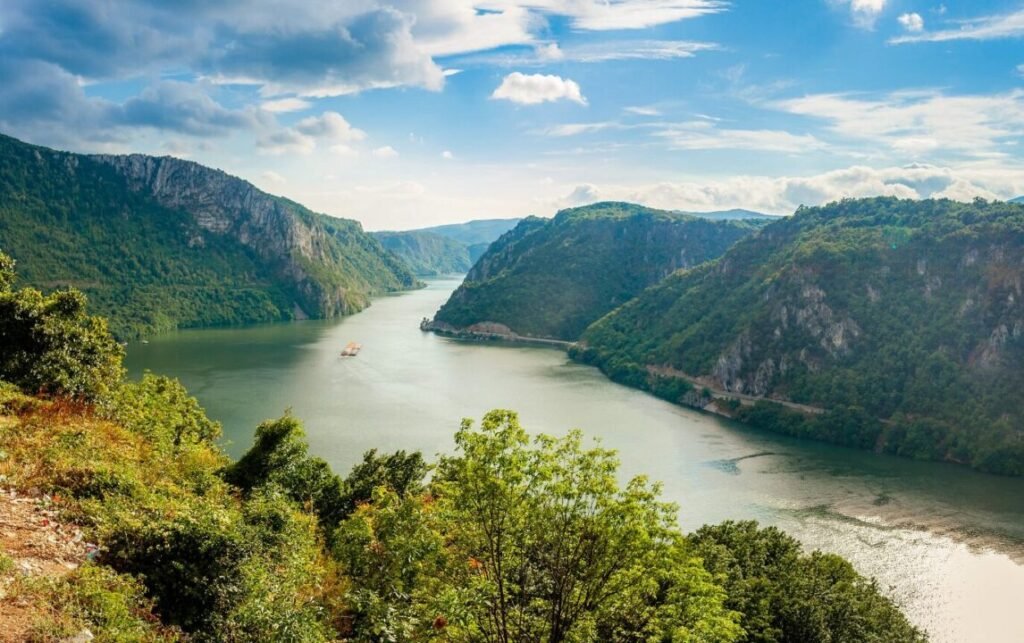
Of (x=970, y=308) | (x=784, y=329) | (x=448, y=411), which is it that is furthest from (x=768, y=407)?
(x=448, y=411)

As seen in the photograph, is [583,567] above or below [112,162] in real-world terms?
below

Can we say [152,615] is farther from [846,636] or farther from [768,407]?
[768,407]

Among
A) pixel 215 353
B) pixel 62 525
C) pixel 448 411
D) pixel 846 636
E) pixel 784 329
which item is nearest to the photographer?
pixel 62 525

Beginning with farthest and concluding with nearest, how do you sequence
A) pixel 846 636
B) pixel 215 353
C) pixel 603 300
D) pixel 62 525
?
pixel 603 300
pixel 215 353
pixel 846 636
pixel 62 525

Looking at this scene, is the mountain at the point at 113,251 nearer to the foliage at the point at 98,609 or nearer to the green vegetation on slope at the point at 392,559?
the green vegetation on slope at the point at 392,559

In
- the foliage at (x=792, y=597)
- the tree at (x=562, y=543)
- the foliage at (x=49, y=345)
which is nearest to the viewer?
the tree at (x=562, y=543)

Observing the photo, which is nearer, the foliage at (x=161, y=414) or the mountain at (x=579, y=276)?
the foliage at (x=161, y=414)

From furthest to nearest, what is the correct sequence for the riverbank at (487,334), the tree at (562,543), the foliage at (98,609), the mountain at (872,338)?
1. the riverbank at (487,334)
2. the mountain at (872,338)
3. the tree at (562,543)
4. the foliage at (98,609)

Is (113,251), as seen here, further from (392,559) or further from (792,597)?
(392,559)

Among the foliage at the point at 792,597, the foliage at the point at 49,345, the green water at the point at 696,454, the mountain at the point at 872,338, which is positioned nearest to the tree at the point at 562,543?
the foliage at the point at 792,597
